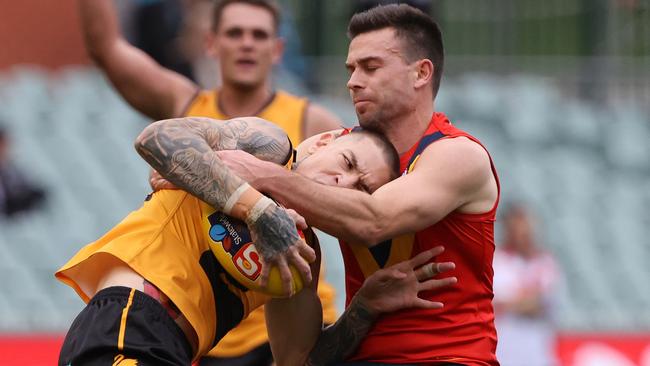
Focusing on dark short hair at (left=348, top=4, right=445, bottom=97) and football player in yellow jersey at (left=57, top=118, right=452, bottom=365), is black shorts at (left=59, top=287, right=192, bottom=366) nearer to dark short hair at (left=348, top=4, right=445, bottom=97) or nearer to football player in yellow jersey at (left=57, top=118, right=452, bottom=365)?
football player in yellow jersey at (left=57, top=118, right=452, bottom=365)

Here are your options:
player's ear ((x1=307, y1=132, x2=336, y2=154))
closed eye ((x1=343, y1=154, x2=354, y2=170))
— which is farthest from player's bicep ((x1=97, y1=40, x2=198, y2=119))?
closed eye ((x1=343, y1=154, x2=354, y2=170))

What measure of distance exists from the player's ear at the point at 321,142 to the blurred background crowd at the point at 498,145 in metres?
5.42

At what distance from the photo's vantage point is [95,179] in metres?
11.6

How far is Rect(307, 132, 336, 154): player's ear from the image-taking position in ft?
15.9

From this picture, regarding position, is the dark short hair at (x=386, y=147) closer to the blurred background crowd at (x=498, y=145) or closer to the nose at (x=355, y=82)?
the nose at (x=355, y=82)

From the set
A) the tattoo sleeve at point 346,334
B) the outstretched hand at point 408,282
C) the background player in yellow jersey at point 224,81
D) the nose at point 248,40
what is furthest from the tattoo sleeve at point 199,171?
the nose at point 248,40

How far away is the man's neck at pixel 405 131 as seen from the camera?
4.80 metres

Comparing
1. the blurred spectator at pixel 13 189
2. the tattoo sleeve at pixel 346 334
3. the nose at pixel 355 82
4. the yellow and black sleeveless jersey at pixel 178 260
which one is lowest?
the blurred spectator at pixel 13 189

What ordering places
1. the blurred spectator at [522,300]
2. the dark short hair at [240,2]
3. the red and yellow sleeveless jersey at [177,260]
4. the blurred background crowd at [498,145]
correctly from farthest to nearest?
the blurred background crowd at [498,145] < the blurred spectator at [522,300] < the dark short hair at [240,2] < the red and yellow sleeveless jersey at [177,260]

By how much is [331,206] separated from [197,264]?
1.68 ft

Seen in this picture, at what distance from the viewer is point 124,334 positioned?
13.6 feet

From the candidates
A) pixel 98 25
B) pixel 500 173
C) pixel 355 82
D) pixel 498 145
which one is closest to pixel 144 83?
pixel 98 25

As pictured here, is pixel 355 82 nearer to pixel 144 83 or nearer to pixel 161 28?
pixel 144 83

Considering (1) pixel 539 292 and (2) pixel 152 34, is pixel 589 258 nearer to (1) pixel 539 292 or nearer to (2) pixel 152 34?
(1) pixel 539 292
